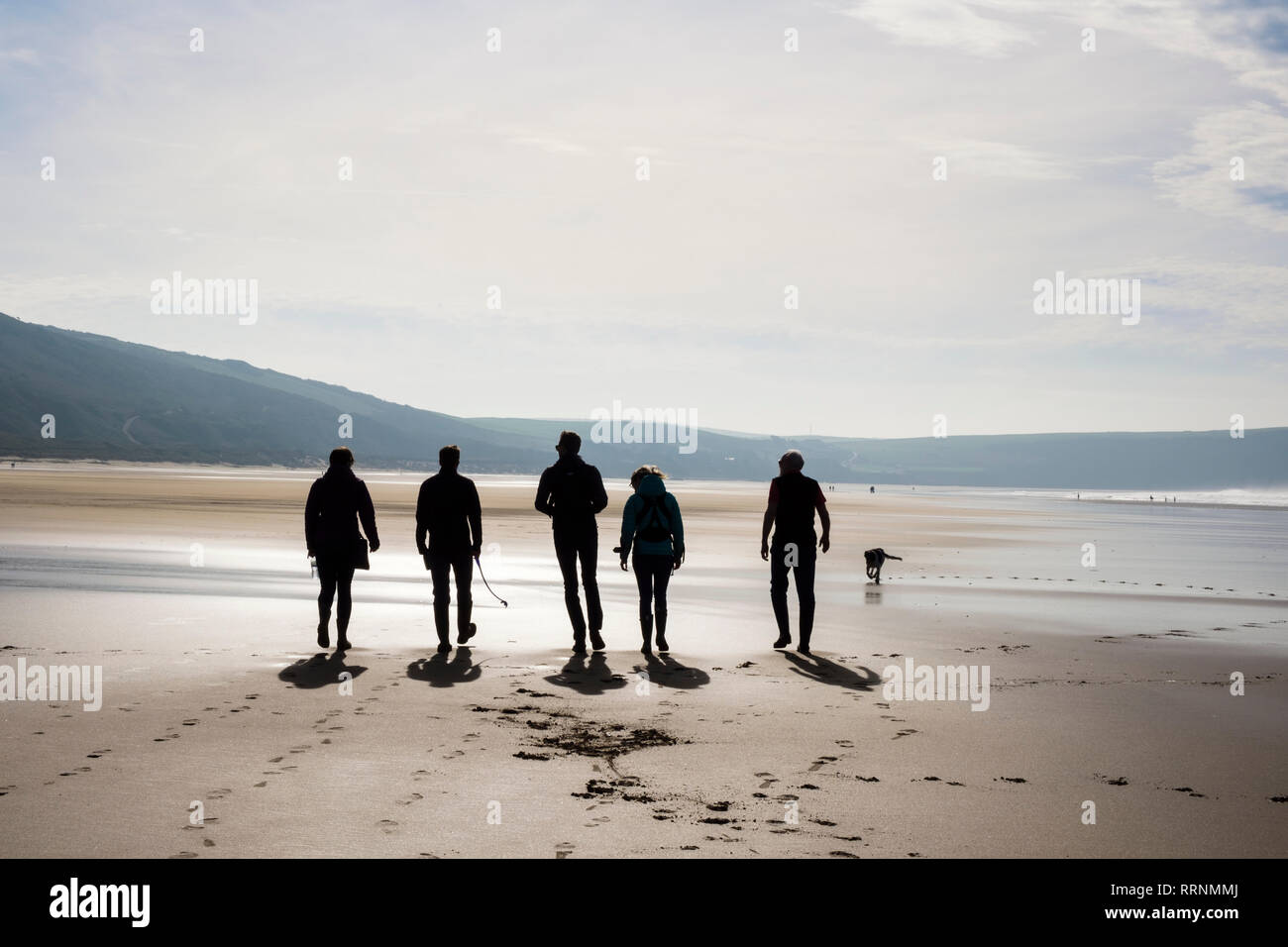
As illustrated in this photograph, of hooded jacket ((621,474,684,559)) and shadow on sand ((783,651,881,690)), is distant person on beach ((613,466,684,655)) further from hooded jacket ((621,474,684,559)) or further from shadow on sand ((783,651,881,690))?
shadow on sand ((783,651,881,690))

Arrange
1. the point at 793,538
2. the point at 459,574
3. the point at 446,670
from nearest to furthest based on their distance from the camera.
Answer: the point at 446,670, the point at 459,574, the point at 793,538

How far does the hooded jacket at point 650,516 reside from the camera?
11852 mm

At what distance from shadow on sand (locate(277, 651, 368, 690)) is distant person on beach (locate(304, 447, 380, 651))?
0.69 meters

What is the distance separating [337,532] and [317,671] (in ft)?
6.68

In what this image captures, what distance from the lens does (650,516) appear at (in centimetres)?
1190

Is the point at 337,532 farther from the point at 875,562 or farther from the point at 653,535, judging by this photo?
the point at 875,562

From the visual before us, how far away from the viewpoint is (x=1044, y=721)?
8.14 m

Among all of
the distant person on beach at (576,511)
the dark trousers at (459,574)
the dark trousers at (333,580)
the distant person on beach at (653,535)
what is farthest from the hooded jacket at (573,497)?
the dark trousers at (333,580)

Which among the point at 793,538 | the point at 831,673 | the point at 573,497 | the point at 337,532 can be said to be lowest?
the point at 831,673

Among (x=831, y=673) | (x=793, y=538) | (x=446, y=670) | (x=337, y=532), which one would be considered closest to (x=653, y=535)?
(x=793, y=538)

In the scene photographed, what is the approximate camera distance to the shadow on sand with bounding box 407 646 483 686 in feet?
31.3
